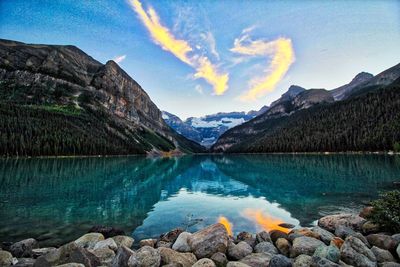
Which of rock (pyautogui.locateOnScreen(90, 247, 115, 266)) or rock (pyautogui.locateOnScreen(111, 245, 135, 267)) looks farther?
rock (pyautogui.locateOnScreen(90, 247, 115, 266))

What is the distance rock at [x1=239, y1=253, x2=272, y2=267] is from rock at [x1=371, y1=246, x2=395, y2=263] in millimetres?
5468

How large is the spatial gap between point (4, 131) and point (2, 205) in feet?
531

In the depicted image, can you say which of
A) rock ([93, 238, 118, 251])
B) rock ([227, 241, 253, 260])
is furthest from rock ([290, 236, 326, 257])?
rock ([93, 238, 118, 251])

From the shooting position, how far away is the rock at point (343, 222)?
1936 centimetres

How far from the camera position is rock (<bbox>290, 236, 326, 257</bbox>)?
15.0 meters

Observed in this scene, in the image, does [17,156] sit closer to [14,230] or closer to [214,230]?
[14,230]

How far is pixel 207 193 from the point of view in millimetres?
47219

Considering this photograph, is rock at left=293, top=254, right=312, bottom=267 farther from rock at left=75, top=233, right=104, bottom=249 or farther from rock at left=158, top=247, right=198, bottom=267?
rock at left=75, top=233, right=104, bottom=249

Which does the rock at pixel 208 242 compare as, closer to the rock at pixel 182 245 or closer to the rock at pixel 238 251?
the rock at pixel 182 245

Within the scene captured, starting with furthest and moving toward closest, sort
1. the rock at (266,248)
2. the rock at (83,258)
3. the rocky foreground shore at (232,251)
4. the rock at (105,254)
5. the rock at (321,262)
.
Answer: the rock at (266,248), the rock at (105,254), the rocky foreground shore at (232,251), the rock at (83,258), the rock at (321,262)

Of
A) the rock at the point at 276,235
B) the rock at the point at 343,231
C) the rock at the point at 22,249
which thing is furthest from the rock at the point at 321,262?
the rock at the point at 22,249

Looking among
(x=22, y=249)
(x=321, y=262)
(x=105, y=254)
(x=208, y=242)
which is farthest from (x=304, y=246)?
(x=22, y=249)

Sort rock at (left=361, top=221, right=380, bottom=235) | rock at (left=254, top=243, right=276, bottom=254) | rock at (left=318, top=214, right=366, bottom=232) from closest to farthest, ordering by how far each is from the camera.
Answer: rock at (left=254, top=243, right=276, bottom=254), rock at (left=361, top=221, right=380, bottom=235), rock at (left=318, top=214, right=366, bottom=232)

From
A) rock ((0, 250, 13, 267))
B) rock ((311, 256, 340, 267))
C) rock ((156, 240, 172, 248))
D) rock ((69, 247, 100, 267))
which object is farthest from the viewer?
rock ((156, 240, 172, 248))
